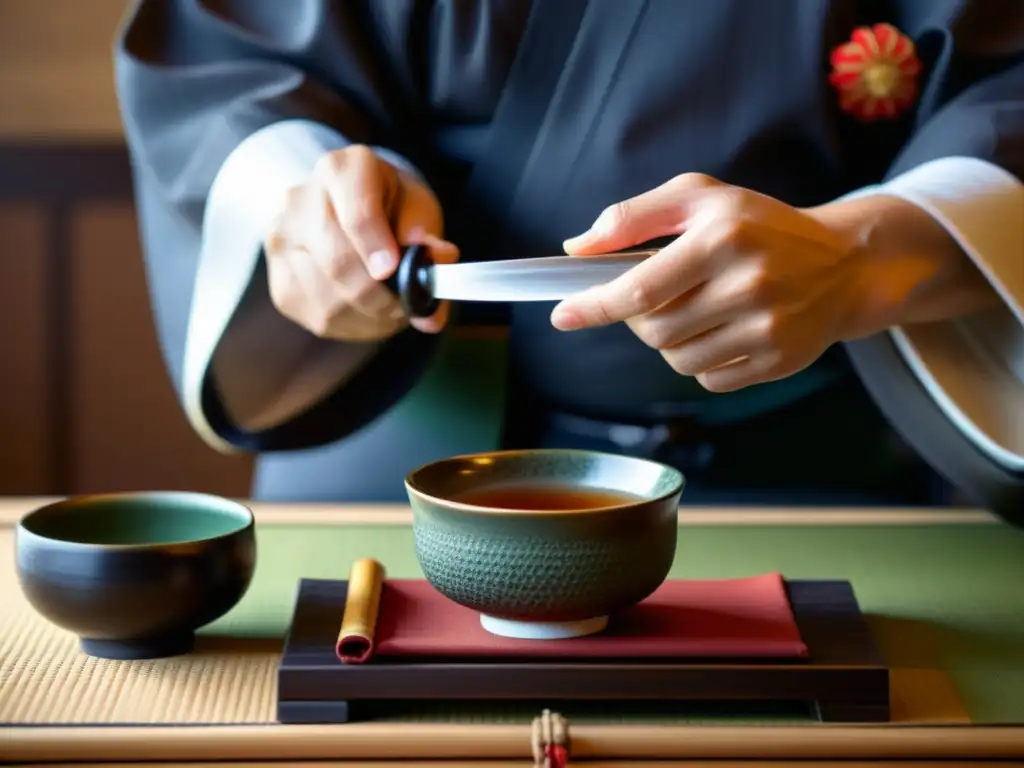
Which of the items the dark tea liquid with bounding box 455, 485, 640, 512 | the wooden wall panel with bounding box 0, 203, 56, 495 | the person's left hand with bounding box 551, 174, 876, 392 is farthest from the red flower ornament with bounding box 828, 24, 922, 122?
the wooden wall panel with bounding box 0, 203, 56, 495

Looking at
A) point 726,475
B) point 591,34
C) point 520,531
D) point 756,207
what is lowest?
point 726,475

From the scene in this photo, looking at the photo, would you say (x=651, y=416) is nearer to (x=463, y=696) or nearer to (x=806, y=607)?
(x=806, y=607)

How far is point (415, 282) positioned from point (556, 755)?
307 millimetres

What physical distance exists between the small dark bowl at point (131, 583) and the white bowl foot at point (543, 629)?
0.14 metres

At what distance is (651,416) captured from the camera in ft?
3.37

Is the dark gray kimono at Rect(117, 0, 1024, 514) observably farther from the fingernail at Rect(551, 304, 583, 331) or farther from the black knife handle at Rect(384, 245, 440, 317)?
the fingernail at Rect(551, 304, 583, 331)

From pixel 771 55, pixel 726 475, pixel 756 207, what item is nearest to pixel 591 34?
pixel 771 55

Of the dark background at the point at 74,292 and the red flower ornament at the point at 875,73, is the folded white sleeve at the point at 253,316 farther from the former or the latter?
the dark background at the point at 74,292

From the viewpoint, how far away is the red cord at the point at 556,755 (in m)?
0.50

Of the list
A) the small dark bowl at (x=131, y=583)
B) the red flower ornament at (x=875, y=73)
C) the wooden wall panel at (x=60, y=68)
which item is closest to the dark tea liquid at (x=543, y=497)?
the small dark bowl at (x=131, y=583)

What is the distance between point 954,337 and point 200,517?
530 millimetres

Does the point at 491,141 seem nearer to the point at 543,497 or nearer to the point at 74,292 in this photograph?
the point at 543,497

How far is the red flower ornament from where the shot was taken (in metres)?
0.88

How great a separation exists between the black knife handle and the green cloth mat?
17 centimetres
